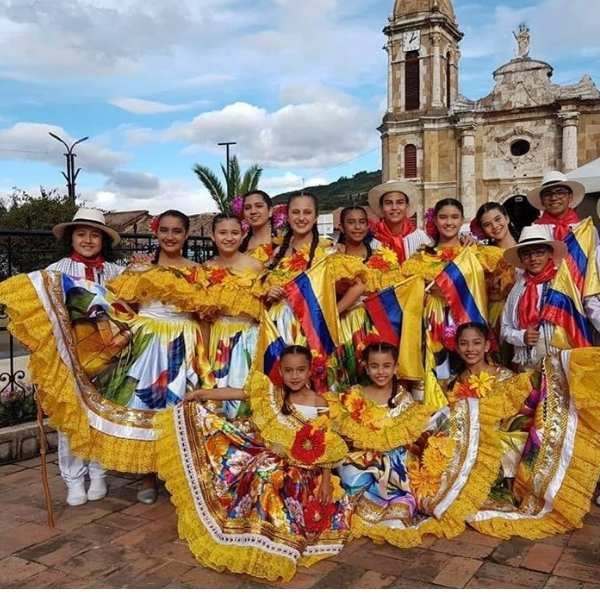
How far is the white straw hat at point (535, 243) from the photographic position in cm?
393

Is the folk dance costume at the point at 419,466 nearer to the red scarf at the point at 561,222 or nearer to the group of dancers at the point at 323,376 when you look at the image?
the group of dancers at the point at 323,376

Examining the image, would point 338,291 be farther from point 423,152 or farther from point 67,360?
point 423,152

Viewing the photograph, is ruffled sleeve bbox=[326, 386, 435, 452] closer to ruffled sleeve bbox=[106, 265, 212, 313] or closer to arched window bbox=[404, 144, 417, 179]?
ruffled sleeve bbox=[106, 265, 212, 313]

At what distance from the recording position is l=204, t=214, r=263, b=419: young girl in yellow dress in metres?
3.96

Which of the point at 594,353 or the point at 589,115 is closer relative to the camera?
the point at 594,353

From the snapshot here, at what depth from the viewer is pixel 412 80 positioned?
105ft

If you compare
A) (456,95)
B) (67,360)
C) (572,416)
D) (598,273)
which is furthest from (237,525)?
(456,95)

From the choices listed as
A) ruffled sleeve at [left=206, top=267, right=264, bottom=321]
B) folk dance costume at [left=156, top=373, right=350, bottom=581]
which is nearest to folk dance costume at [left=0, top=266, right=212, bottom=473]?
ruffled sleeve at [left=206, top=267, right=264, bottom=321]

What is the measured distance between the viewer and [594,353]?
3.61 meters

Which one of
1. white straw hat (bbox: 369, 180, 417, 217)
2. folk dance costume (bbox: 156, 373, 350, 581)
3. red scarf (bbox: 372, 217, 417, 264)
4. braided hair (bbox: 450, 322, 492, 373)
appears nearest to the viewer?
folk dance costume (bbox: 156, 373, 350, 581)

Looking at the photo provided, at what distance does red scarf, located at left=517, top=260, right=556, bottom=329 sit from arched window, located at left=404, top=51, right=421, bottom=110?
1167 inches

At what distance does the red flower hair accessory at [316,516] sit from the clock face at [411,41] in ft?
106

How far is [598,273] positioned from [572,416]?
957 millimetres

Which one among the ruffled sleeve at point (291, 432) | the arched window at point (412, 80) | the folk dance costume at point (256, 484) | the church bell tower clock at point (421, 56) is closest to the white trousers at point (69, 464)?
the folk dance costume at point (256, 484)
